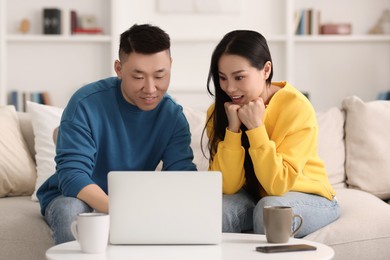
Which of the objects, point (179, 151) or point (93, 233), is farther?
point (179, 151)

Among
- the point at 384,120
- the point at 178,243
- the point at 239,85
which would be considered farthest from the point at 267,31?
the point at 178,243

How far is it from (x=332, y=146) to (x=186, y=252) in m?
1.42

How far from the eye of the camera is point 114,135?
7.75 ft

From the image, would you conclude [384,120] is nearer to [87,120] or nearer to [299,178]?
[299,178]

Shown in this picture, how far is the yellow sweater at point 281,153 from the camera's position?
2.26m

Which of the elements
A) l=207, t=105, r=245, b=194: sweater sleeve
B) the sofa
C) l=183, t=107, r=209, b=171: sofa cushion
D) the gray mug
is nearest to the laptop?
the gray mug

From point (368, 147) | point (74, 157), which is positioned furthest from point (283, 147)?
point (368, 147)

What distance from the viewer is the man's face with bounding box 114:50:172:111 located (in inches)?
87.2

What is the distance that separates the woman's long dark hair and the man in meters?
0.12

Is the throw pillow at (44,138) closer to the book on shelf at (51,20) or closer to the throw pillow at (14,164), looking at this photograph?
the throw pillow at (14,164)

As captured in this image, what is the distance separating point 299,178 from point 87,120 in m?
0.70

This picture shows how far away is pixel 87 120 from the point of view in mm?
2330

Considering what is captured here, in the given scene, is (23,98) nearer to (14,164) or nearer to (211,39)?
(211,39)

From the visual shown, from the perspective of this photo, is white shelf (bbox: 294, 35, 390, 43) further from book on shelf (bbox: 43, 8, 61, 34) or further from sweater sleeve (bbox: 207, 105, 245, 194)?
sweater sleeve (bbox: 207, 105, 245, 194)
